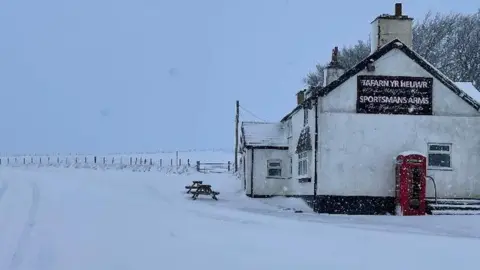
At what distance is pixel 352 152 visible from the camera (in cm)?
2628

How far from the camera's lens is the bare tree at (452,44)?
5534 cm

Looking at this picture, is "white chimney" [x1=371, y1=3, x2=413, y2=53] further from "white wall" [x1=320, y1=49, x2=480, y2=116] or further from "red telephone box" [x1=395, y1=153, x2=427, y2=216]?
"red telephone box" [x1=395, y1=153, x2=427, y2=216]

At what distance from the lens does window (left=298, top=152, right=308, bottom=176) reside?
29172 mm

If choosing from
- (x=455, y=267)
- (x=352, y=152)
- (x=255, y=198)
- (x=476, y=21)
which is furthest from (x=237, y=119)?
(x=455, y=267)

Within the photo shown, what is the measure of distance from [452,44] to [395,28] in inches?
1290

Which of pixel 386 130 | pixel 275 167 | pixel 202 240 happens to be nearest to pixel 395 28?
pixel 386 130

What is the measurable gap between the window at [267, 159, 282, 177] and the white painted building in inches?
362

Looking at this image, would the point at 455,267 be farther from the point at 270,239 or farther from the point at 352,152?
the point at 352,152

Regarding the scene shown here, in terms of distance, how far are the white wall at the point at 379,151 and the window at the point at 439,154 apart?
0.18 metres

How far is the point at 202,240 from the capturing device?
13.7 metres

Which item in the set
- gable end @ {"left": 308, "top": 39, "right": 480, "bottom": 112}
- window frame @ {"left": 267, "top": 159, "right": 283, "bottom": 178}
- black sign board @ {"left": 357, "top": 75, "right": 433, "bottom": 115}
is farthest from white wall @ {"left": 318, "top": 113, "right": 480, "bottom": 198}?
window frame @ {"left": 267, "top": 159, "right": 283, "bottom": 178}

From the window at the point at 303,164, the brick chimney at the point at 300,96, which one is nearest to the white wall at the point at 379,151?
the window at the point at 303,164

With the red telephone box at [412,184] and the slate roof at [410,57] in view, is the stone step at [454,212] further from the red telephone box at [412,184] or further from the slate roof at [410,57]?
the slate roof at [410,57]

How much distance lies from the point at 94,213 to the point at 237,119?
36.0 m
